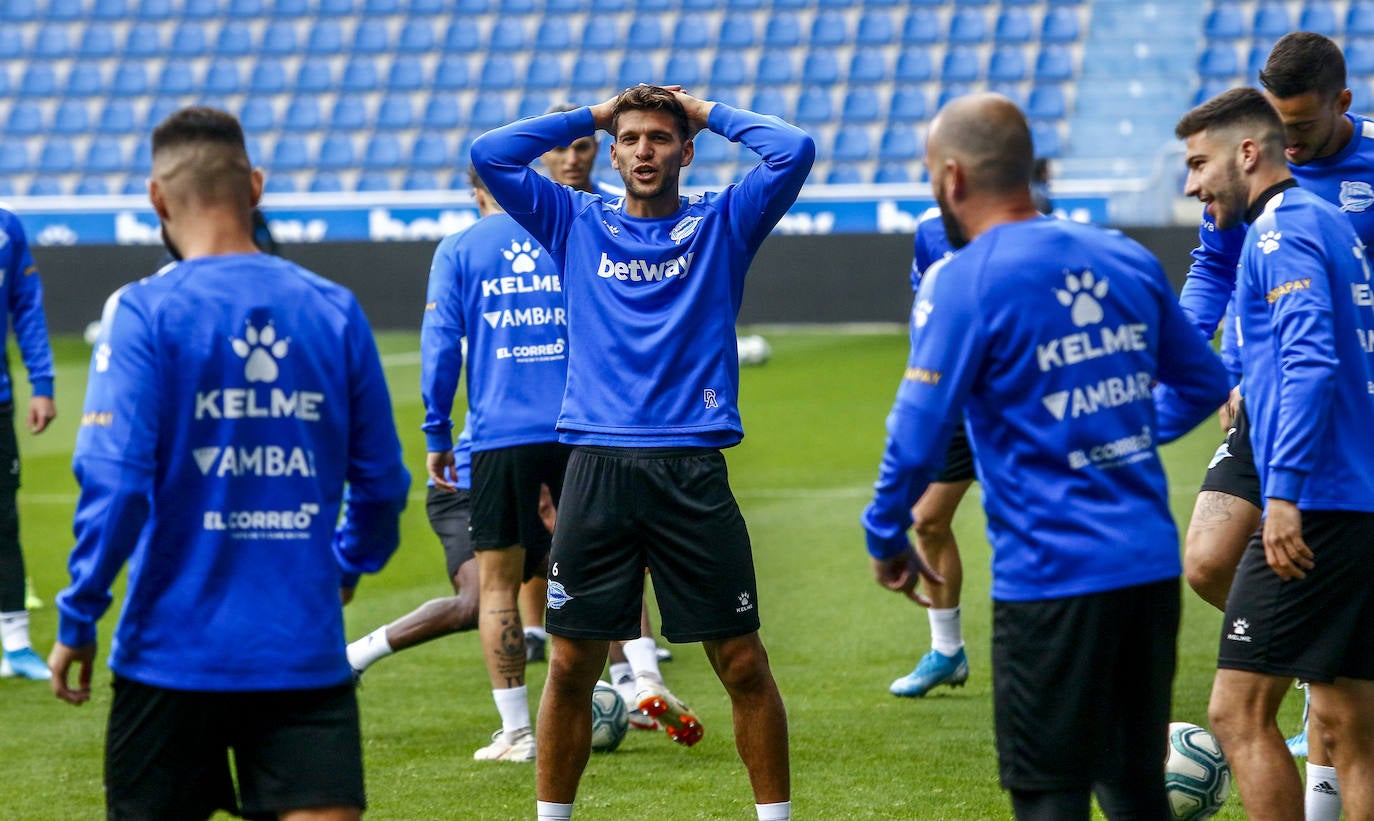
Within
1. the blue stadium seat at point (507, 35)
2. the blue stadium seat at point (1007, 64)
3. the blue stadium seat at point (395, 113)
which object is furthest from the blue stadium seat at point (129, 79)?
the blue stadium seat at point (1007, 64)

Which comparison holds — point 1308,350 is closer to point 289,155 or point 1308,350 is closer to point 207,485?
point 207,485

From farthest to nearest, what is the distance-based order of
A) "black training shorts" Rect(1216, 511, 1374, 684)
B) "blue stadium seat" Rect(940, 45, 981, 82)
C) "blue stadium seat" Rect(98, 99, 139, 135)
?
"blue stadium seat" Rect(98, 99, 139, 135) < "blue stadium seat" Rect(940, 45, 981, 82) < "black training shorts" Rect(1216, 511, 1374, 684)

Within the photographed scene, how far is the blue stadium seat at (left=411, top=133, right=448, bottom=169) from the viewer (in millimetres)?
28234

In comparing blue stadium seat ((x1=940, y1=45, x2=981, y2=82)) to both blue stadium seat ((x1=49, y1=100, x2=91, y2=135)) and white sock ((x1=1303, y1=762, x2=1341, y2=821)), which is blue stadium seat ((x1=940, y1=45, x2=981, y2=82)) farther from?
white sock ((x1=1303, y1=762, x2=1341, y2=821))

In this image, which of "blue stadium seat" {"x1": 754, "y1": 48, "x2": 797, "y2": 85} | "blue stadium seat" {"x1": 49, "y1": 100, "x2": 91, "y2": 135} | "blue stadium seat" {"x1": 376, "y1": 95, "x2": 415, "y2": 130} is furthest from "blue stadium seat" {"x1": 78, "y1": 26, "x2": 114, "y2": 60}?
"blue stadium seat" {"x1": 754, "y1": 48, "x2": 797, "y2": 85}

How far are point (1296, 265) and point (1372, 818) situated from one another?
54.3 inches

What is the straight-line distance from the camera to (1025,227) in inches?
129

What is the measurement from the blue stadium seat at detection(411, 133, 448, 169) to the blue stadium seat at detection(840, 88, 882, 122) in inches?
270

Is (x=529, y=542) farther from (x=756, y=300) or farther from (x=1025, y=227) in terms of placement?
(x=756, y=300)

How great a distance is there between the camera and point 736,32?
29.3m

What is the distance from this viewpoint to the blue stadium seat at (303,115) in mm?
29422

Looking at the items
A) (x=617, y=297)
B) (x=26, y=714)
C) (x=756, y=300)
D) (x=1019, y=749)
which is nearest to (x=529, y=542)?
(x=617, y=297)

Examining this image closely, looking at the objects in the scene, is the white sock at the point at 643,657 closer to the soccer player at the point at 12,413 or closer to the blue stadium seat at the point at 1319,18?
the soccer player at the point at 12,413

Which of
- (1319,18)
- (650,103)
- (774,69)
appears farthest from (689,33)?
(650,103)
